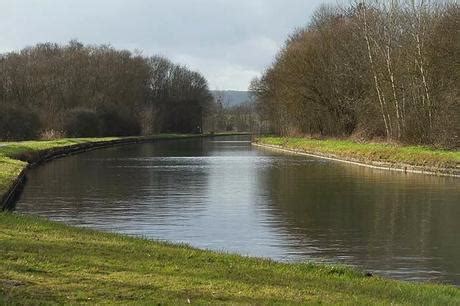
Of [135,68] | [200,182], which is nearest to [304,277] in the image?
[200,182]

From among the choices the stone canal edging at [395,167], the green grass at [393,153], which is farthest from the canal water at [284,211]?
the green grass at [393,153]

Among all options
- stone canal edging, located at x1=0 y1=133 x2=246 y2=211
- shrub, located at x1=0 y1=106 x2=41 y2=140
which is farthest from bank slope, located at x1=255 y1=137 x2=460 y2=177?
shrub, located at x1=0 y1=106 x2=41 y2=140

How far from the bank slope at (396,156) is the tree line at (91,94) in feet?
106

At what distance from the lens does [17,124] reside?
2544 inches

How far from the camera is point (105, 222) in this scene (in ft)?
59.9

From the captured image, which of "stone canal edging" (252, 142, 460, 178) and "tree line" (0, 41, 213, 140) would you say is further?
"tree line" (0, 41, 213, 140)

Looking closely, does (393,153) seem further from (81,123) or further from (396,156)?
(81,123)

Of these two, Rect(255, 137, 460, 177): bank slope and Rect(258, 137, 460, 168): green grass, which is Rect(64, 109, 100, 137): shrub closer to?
Rect(258, 137, 460, 168): green grass

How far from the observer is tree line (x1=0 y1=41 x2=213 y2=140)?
261 feet

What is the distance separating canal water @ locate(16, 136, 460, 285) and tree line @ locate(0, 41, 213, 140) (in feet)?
127

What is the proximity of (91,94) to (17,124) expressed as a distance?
3349 centimetres

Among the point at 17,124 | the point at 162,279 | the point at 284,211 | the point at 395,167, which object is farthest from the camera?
the point at 17,124

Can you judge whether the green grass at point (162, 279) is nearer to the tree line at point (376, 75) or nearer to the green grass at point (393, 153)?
the green grass at point (393, 153)

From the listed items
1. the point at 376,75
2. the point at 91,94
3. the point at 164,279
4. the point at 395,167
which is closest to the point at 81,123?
the point at 91,94
